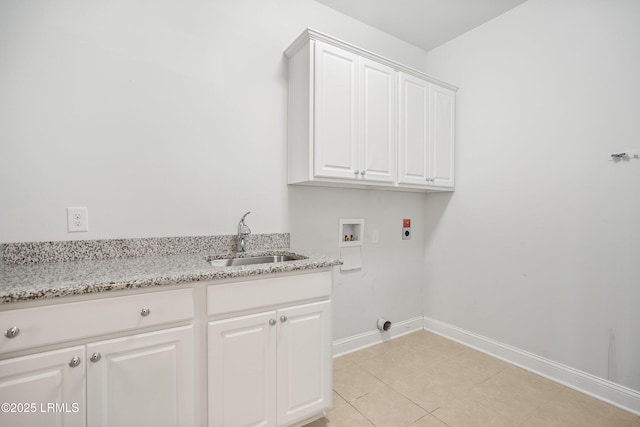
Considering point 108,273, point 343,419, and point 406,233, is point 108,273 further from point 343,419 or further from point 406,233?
point 406,233

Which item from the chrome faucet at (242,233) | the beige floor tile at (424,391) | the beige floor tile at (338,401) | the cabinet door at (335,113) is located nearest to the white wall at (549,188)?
the beige floor tile at (424,391)

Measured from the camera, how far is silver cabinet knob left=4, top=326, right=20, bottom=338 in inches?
35.0

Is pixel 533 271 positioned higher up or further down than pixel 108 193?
further down

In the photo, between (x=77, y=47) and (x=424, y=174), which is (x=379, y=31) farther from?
(x=77, y=47)

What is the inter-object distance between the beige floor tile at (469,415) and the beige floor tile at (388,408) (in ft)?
0.39

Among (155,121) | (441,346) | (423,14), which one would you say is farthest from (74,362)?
(423,14)

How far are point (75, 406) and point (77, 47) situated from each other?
1569 mm

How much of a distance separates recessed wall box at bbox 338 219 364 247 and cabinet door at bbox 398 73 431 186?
0.48m

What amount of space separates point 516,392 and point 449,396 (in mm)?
448

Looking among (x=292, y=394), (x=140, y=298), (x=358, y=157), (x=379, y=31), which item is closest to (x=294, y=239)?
(x=358, y=157)

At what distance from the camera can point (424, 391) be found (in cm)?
183

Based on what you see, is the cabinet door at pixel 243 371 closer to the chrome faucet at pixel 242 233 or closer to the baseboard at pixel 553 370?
the chrome faucet at pixel 242 233

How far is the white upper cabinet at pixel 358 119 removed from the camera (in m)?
1.79

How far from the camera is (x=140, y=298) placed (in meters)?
1.08
